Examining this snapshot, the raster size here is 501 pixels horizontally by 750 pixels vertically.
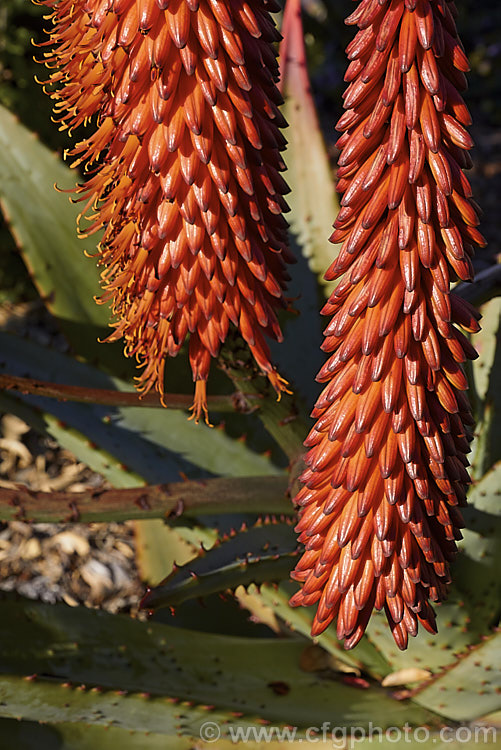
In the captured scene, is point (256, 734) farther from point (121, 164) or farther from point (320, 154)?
point (320, 154)

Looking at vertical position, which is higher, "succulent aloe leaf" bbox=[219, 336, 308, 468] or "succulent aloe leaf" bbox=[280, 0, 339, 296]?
"succulent aloe leaf" bbox=[280, 0, 339, 296]

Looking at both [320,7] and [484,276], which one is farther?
[320,7]

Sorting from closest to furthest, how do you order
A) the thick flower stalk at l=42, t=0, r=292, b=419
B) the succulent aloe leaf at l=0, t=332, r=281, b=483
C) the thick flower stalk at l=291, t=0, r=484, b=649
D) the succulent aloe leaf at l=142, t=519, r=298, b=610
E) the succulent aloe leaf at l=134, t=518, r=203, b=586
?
the thick flower stalk at l=291, t=0, r=484, b=649
the thick flower stalk at l=42, t=0, r=292, b=419
the succulent aloe leaf at l=142, t=519, r=298, b=610
the succulent aloe leaf at l=0, t=332, r=281, b=483
the succulent aloe leaf at l=134, t=518, r=203, b=586

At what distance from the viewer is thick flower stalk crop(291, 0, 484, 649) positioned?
25.3 inches

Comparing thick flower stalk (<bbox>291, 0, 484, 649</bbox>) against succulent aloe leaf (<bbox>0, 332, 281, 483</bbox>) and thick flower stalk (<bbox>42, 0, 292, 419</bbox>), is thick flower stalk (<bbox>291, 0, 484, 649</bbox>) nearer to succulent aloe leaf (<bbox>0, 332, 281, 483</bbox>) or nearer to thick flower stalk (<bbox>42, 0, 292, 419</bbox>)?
thick flower stalk (<bbox>42, 0, 292, 419</bbox>)

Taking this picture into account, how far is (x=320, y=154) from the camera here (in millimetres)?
1710

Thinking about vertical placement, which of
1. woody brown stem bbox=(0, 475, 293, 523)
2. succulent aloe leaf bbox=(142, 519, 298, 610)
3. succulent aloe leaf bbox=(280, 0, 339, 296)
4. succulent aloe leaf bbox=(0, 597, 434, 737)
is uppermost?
succulent aloe leaf bbox=(280, 0, 339, 296)

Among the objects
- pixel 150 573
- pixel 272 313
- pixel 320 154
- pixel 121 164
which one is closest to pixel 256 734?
pixel 150 573

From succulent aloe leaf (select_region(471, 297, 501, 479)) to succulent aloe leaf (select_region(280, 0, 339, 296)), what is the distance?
1.08 ft

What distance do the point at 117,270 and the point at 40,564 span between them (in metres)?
Result: 1.44

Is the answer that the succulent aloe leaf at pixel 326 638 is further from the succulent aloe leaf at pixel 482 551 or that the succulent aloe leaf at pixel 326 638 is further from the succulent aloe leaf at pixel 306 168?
the succulent aloe leaf at pixel 306 168

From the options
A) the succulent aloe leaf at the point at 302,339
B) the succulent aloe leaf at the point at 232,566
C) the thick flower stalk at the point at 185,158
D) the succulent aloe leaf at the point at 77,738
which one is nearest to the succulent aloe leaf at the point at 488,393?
the succulent aloe leaf at the point at 302,339

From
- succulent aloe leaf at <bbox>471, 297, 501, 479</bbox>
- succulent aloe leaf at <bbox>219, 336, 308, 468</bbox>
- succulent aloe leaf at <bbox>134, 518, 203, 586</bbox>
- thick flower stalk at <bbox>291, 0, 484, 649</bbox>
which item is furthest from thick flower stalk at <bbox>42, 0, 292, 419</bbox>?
succulent aloe leaf at <bbox>134, 518, 203, 586</bbox>

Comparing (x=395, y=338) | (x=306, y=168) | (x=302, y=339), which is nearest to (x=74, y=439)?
(x=302, y=339)
